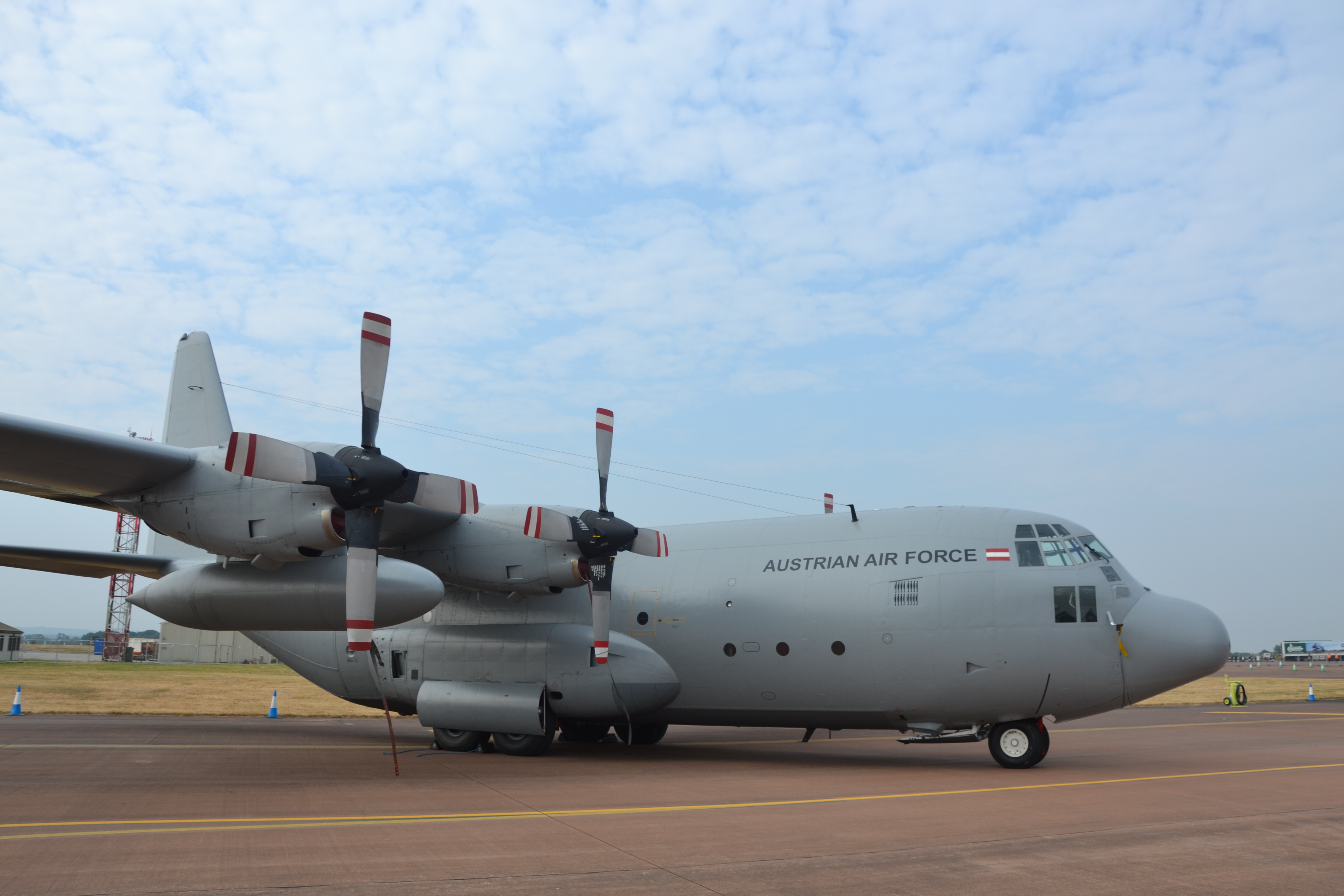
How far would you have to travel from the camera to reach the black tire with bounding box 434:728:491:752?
1667 cm

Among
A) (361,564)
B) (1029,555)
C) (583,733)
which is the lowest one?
(583,733)

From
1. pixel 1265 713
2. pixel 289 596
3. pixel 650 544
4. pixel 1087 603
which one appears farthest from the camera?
pixel 1265 713

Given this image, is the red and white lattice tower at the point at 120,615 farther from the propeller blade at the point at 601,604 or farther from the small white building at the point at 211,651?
the propeller blade at the point at 601,604

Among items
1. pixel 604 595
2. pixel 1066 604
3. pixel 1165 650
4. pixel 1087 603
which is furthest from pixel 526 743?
pixel 1165 650

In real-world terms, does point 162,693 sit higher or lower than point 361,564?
lower

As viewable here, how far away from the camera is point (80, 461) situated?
11922mm

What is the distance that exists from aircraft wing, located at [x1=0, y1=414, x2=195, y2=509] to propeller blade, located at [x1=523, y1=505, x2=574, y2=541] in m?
4.62

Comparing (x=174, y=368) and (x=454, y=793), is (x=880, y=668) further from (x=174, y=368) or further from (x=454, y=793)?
(x=174, y=368)

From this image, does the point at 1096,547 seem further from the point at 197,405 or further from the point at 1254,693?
the point at 1254,693

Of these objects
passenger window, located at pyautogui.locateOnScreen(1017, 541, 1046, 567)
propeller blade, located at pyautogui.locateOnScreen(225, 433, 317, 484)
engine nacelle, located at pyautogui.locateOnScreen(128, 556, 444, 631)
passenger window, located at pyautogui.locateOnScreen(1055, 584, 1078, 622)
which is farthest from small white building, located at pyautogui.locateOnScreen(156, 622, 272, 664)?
passenger window, located at pyautogui.locateOnScreen(1055, 584, 1078, 622)

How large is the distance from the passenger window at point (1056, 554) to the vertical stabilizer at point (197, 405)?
1337 centimetres

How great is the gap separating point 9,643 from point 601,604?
6265cm

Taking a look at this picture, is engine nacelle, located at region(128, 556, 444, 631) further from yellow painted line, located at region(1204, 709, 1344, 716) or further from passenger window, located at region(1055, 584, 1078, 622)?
yellow painted line, located at region(1204, 709, 1344, 716)

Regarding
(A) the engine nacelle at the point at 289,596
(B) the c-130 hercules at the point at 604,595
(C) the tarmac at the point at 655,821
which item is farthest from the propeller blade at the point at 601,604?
(A) the engine nacelle at the point at 289,596
